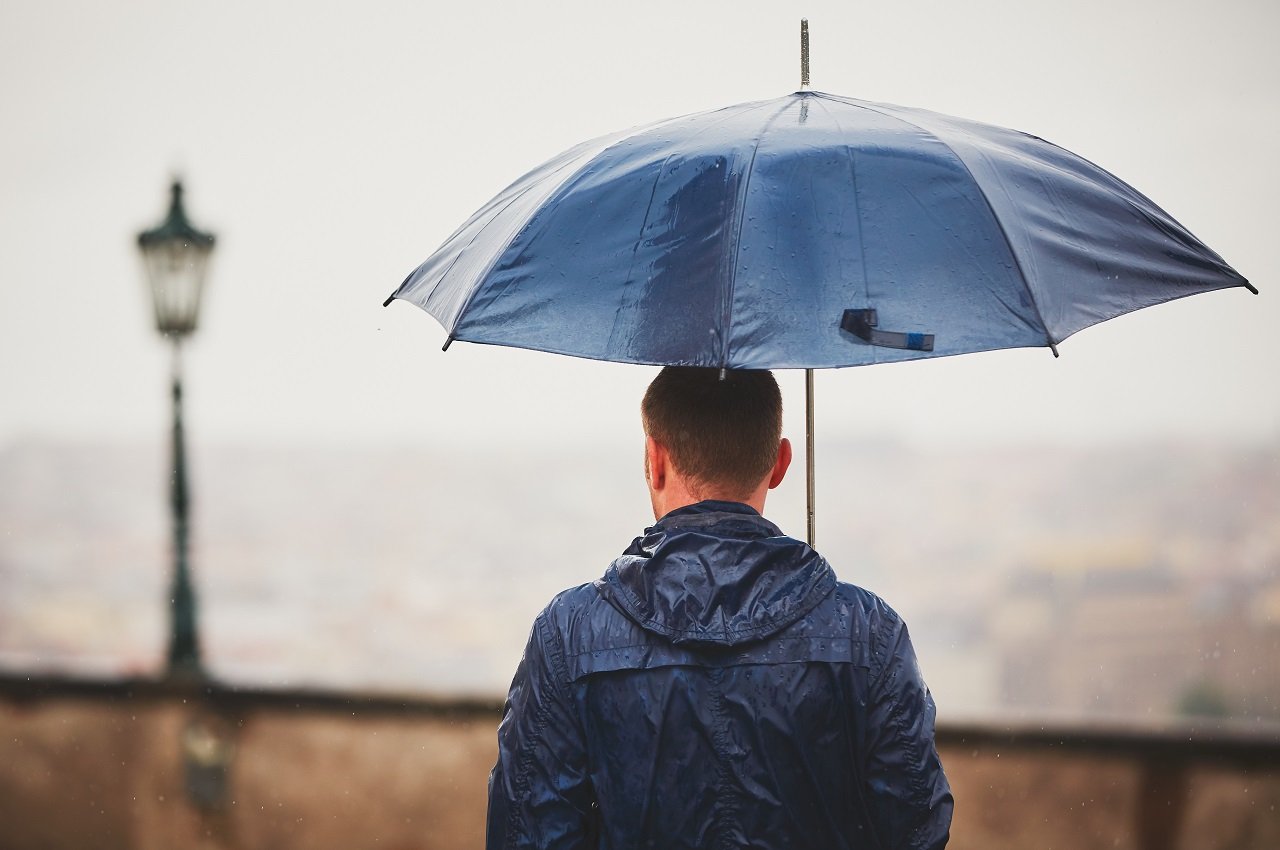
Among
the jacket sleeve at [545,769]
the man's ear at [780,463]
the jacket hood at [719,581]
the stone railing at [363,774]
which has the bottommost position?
the stone railing at [363,774]

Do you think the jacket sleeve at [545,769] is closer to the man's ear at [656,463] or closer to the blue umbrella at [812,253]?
the man's ear at [656,463]

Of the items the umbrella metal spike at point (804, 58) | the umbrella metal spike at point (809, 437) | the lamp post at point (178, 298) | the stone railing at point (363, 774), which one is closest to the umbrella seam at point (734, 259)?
the umbrella metal spike at point (804, 58)

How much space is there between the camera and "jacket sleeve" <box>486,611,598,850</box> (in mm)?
1478

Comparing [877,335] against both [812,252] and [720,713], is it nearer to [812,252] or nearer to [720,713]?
[812,252]

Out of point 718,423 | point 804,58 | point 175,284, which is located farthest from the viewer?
point 175,284

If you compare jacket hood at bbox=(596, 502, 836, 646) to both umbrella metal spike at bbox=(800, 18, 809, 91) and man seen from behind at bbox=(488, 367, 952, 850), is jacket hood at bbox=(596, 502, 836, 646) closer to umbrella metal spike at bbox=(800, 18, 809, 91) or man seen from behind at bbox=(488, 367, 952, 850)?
man seen from behind at bbox=(488, 367, 952, 850)

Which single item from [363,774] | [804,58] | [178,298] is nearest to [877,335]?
[804,58]

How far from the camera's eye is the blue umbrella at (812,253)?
1535mm

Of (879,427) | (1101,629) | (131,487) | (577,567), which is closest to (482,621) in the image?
(577,567)

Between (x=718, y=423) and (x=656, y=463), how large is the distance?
→ 0.35 ft

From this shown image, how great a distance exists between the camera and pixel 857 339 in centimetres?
151

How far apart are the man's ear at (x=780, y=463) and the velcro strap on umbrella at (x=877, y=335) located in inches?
7.9

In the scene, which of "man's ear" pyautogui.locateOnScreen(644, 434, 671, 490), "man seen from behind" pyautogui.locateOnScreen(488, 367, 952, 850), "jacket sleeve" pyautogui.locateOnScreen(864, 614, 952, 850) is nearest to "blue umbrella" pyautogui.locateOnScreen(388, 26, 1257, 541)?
"man's ear" pyautogui.locateOnScreen(644, 434, 671, 490)

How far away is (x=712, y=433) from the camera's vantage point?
1.57 meters
